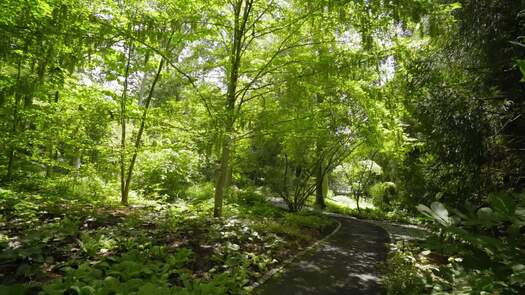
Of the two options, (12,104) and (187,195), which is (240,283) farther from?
(187,195)

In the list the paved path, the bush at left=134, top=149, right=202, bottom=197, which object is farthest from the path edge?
the bush at left=134, top=149, right=202, bottom=197

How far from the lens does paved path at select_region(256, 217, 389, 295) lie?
4.92m

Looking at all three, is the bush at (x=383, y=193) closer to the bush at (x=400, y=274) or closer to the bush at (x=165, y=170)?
the bush at (x=165, y=170)

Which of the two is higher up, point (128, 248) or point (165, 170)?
point (165, 170)

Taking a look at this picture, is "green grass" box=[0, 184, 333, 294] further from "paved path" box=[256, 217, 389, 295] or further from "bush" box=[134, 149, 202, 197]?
"bush" box=[134, 149, 202, 197]

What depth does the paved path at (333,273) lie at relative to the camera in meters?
4.92

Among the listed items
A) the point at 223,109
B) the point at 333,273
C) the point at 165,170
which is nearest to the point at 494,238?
the point at 333,273

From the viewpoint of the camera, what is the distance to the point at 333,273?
5.76 metres

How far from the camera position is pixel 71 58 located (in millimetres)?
5281

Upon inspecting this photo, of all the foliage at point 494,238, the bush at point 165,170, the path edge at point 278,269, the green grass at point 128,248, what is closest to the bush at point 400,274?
the path edge at point 278,269

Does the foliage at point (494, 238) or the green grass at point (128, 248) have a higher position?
the foliage at point (494, 238)

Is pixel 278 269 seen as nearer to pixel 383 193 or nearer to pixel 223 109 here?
pixel 223 109

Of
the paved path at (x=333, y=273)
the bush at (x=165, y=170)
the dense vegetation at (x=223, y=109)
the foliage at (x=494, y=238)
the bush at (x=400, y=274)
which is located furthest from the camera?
the bush at (x=165, y=170)

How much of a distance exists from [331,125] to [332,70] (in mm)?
3818
